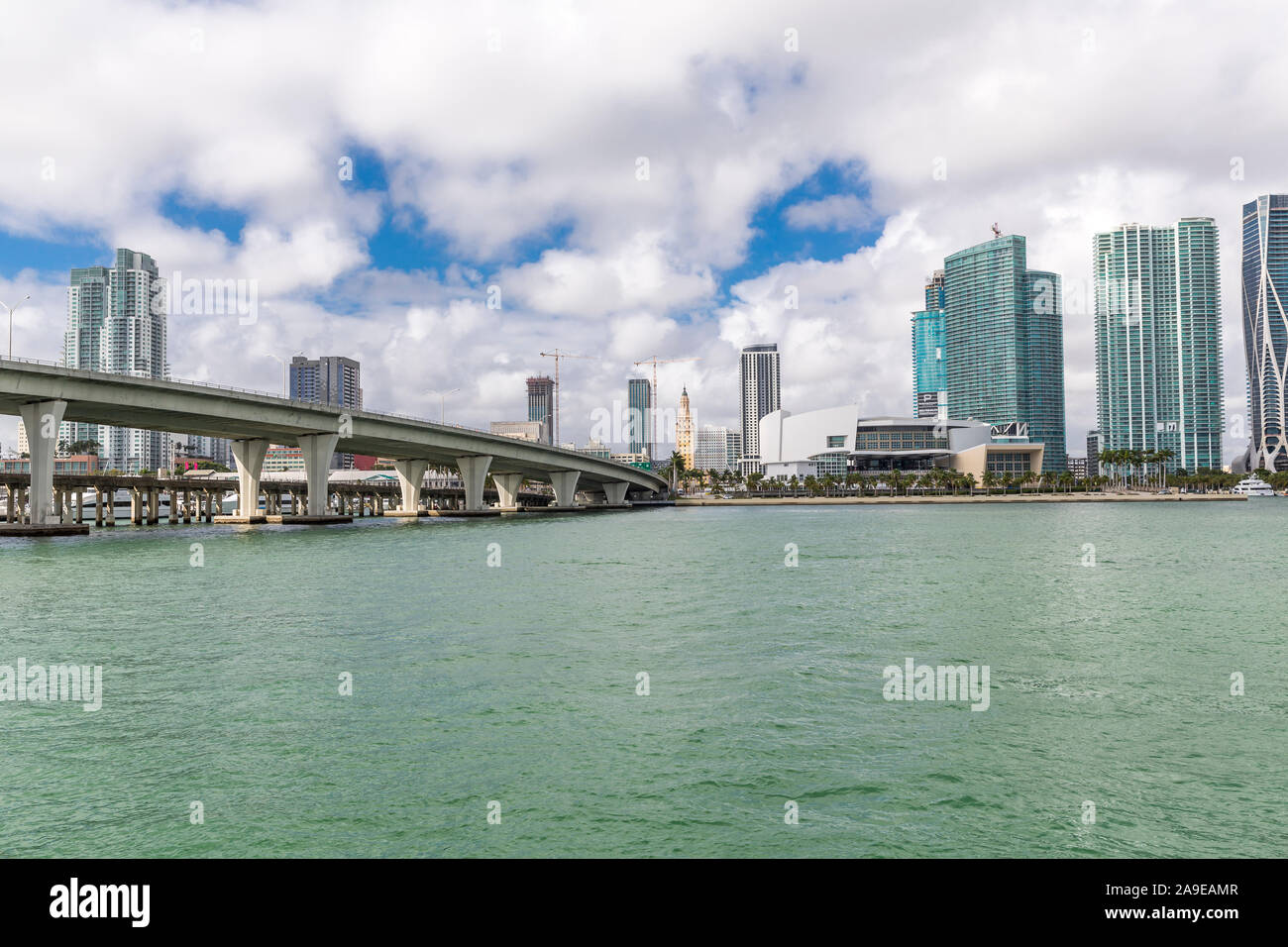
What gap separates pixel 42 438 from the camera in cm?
6888

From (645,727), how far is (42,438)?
77.1 m

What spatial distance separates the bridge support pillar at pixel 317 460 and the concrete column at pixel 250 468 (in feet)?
24.8

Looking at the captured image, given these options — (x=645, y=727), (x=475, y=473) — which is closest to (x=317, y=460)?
(x=475, y=473)

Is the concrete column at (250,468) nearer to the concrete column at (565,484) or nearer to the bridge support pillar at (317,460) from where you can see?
the bridge support pillar at (317,460)

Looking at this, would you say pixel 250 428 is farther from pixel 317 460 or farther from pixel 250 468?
pixel 250 468

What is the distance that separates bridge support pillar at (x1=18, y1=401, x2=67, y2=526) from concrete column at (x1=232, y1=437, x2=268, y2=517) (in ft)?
99.2

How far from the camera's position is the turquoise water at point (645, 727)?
10.1 m

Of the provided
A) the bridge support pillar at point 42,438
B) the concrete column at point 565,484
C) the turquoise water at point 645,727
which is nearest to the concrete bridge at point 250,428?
the bridge support pillar at point 42,438

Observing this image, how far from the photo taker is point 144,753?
13.1 metres

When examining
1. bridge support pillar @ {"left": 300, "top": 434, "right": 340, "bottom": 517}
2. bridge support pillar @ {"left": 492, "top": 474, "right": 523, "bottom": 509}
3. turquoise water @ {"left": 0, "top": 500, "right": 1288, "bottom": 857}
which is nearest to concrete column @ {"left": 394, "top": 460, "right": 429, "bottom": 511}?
bridge support pillar @ {"left": 492, "top": 474, "right": 523, "bottom": 509}

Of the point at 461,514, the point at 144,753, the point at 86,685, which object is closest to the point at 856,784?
the point at 144,753

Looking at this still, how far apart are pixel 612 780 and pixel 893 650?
12.2m

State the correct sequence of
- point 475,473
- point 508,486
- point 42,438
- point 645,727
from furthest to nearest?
point 508,486 < point 475,473 < point 42,438 < point 645,727

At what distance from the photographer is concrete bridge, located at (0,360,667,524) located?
2726 inches
